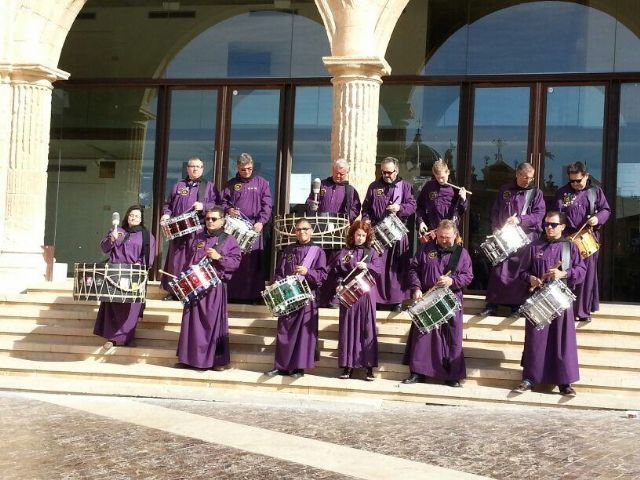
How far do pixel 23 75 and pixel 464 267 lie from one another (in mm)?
6859

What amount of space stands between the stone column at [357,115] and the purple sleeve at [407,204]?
971 mm

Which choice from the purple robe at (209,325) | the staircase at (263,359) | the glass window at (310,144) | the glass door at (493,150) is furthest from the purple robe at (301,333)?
the glass window at (310,144)

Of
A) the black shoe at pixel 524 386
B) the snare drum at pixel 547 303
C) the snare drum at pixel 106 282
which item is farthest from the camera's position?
the snare drum at pixel 106 282

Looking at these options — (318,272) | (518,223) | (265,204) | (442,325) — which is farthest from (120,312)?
(518,223)

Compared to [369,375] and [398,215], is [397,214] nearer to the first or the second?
[398,215]

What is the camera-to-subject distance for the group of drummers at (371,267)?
9.98m

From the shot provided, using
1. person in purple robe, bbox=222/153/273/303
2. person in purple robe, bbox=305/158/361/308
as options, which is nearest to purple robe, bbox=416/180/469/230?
person in purple robe, bbox=305/158/361/308

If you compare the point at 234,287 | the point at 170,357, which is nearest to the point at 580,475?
the point at 170,357

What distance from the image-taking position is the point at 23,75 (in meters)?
13.8

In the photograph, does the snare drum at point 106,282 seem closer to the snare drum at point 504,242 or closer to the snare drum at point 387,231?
the snare drum at point 387,231

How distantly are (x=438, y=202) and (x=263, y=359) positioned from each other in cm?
269

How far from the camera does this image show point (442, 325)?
10.2 metres

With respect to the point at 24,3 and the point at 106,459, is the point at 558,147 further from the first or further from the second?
the point at 106,459

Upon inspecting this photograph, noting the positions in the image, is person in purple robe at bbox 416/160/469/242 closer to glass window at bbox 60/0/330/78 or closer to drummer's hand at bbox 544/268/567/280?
drummer's hand at bbox 544/268/567/280
